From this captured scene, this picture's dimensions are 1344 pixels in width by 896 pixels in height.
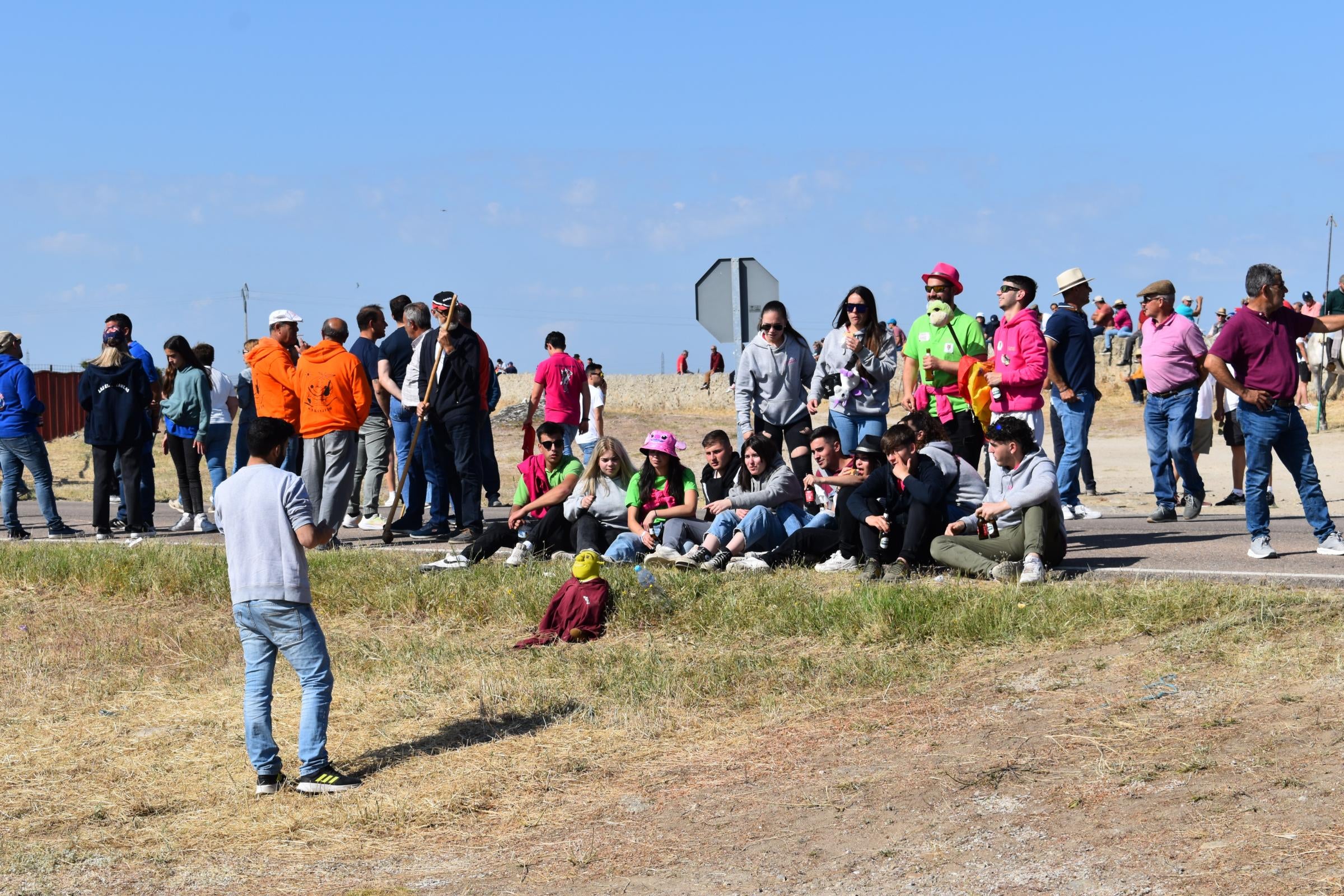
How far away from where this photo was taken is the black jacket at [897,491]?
A: 9086 millimetres

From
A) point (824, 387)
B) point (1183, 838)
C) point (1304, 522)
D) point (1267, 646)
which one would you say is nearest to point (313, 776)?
point (1183, 838)

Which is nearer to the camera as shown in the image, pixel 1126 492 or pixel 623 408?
pixel 1126 492

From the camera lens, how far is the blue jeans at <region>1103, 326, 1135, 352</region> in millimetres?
33312

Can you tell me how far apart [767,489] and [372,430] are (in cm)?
481

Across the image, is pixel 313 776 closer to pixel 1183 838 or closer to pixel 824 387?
pixel 1183 838

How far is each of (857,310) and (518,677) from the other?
4.15 metres

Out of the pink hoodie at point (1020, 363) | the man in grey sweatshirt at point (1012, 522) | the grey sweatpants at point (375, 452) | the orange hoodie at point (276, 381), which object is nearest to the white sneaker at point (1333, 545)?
the man in grey sweatshirt at point (1012, 522)

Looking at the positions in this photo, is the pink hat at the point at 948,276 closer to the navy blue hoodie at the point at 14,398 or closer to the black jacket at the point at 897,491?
the black jacket at the point at 897,491

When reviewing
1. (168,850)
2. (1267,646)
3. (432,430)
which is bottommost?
(168,850)

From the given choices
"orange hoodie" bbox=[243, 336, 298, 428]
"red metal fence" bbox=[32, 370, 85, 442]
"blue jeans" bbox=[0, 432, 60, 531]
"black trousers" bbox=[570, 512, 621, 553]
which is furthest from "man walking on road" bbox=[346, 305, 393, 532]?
"red metal fence" bbox=[32, 370, 85, 442]

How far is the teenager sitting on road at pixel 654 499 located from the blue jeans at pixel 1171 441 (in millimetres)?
3826

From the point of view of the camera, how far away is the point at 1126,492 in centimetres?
1566

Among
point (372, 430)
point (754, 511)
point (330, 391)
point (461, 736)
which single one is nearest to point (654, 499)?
point (754, 511)

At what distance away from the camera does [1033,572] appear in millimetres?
8531
